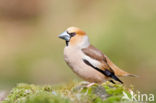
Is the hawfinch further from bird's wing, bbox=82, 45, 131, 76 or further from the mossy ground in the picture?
the mossy ground

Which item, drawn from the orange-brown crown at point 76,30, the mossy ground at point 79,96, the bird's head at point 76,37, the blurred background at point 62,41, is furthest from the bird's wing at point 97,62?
the blurred background at point 62,41

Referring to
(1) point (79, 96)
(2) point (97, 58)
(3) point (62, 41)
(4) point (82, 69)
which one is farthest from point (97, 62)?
(3) point (62, 41)

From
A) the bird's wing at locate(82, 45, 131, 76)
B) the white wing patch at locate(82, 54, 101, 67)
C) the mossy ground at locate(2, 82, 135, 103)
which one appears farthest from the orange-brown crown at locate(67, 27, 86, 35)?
the mossy ground at locate(2, 82, 135, 103)

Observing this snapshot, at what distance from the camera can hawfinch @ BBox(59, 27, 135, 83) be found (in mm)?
6078

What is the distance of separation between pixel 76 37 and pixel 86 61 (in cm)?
40

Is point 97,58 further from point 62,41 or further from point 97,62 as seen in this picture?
point 62,41

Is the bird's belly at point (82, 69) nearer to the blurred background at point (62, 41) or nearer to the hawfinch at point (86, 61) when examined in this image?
the hawfinch at point (86, 61)

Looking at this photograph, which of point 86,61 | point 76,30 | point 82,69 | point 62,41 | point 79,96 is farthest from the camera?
point 62,41

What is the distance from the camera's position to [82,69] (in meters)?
6.07

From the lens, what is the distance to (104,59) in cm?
626

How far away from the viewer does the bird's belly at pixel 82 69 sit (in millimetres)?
6051

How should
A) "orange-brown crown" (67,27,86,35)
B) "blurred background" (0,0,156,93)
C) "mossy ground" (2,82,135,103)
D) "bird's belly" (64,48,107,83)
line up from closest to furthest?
"mossy ground" (2,82,135,103) → "bird's belly" (64,48,107,83) → "orange-brown crown" (67,27,86,35) → "blurred background" (0,0,156,93)

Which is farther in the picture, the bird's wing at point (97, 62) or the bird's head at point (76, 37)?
the bird's head at point (76, 37)

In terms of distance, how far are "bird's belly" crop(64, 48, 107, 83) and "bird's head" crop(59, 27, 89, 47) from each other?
0.66 feet
